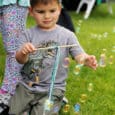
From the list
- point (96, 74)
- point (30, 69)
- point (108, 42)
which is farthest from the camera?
point (108, 42)

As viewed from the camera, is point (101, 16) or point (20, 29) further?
point (101, 16)

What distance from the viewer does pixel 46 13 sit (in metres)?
3.65

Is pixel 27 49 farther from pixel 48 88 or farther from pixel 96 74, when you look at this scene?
pixel 96 74

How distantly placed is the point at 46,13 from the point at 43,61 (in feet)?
1.27

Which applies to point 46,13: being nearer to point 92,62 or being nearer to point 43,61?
point 43,61

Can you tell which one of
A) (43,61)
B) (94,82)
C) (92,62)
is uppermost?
(92,62)

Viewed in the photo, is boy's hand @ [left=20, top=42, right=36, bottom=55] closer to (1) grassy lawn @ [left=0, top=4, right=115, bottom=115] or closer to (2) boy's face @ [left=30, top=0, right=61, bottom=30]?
(2) boy's face @ [left=30, top=0, right=61, bottom=30]

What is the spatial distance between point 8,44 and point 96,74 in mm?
1599

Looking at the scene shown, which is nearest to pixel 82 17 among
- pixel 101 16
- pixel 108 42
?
pixel 101 16

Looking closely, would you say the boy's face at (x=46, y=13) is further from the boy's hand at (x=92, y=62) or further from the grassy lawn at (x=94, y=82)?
the grassy lawn at (x=94, y=82)

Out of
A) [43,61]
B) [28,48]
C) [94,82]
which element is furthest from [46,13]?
[94,82]

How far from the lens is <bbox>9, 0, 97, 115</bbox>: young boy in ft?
12.1

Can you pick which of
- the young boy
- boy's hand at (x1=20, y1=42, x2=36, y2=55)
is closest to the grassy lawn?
the young boy

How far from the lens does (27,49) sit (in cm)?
328
